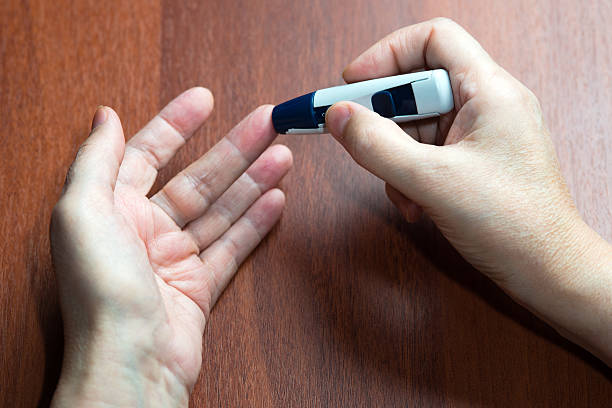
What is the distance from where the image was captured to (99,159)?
59 centimetres

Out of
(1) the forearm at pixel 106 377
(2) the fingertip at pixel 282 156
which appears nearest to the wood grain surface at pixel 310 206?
(2) the fingertip at pixel 282 156

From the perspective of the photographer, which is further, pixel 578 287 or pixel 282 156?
pixel 282 156

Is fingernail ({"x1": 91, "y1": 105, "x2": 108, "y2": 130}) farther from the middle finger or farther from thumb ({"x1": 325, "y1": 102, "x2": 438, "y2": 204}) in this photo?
thumb ({"x1": 325, "y1": 102, "x2": 438, "y2": 204})

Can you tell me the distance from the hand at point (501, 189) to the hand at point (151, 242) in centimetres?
20

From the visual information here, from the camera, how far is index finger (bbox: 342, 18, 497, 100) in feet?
2.17

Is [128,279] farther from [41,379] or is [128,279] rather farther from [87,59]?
[87,59]

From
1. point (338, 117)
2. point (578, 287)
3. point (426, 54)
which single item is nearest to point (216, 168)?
point (338, 117)

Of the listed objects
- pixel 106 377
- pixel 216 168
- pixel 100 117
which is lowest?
pixel 106 377

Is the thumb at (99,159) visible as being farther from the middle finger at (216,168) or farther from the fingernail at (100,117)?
the middle finger at (216,168)

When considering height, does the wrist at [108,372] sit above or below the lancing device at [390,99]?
below

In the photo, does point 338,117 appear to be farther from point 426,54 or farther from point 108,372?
point 108,372

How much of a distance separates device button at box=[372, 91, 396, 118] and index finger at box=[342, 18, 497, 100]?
8 centimetres

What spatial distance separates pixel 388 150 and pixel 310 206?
22 cm

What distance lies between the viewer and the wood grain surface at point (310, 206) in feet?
2.33
